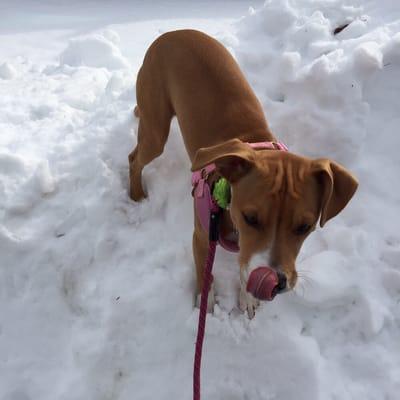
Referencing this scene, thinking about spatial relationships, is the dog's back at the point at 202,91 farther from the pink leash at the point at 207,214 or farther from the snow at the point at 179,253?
the snow at the point at 179,253

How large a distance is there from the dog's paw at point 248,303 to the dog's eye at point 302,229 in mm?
808

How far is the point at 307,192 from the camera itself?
7.03 feet

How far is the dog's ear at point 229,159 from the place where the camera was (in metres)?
2.09

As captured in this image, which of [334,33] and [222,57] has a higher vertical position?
[222,57]

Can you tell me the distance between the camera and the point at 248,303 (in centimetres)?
284

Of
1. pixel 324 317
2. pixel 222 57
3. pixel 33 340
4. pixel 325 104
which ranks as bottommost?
pixel 33 340

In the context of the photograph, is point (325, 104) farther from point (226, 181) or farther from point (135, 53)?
point (135, 53)

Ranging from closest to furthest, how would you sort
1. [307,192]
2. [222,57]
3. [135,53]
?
[307,192] < [222,57] < [135,53]

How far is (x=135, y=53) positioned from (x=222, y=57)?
3229 mm

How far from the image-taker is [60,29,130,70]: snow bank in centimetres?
556

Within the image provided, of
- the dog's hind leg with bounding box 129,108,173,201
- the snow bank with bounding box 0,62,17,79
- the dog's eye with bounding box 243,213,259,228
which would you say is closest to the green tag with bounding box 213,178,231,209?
the dog's eye with bounding box 243,213,259,228

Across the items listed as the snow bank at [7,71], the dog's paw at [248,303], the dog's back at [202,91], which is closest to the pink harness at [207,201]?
the dog's back at [202,91]

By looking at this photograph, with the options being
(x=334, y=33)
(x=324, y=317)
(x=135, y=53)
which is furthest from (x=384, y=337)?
(x=135, y=53)

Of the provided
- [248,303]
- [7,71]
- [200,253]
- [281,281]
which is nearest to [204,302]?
[281,281]
